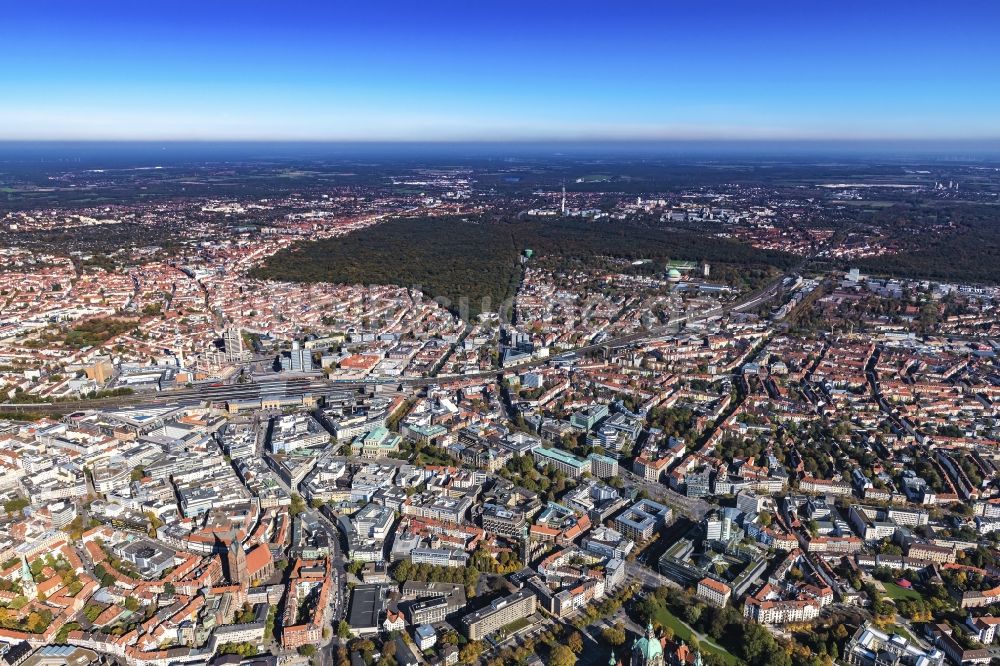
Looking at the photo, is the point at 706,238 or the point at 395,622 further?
the point at 706,238

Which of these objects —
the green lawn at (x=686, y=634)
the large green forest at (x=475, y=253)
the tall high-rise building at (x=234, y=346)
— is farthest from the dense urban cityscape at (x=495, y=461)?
the large green forest at (x=475, y=253)

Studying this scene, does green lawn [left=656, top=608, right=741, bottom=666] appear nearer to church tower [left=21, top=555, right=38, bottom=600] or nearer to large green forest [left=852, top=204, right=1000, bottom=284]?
church tower [left=21, top=555, right=38, bottom=600]

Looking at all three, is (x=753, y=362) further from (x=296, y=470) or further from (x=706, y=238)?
(x=706, y=238)

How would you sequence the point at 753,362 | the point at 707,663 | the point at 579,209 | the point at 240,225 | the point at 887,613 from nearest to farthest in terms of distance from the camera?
the point at 707,663, the point at 887,613, the point at 753,362, the point at 240,225, the point at 579,209

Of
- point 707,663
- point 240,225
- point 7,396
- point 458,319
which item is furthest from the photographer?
point 240,225

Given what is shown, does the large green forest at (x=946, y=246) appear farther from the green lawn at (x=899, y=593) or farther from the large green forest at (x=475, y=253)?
the green lawn at (x=899, y=593)

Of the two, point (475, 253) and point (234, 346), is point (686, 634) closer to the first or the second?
point (234, 346)

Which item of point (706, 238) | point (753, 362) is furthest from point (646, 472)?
point (706, 238)

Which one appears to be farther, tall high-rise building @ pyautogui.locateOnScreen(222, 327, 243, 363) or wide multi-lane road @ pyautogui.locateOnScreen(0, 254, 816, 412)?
tall high-rise building @ pyautogui.locateOnScreen(222, 327, 243, 363)

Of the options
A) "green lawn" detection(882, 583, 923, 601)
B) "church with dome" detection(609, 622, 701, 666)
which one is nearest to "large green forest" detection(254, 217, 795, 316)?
"green lawn" detection(882, 583, 923, 601)
